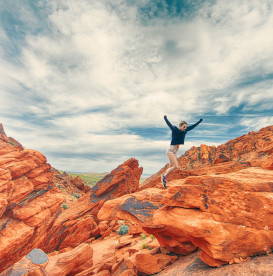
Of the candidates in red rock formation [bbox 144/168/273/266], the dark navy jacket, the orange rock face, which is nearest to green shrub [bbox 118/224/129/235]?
the orange rock face

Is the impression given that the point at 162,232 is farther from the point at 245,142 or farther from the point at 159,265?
the point at 245,142

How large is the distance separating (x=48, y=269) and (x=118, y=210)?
46.0 ft

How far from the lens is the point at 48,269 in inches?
534

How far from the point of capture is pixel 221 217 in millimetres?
9039

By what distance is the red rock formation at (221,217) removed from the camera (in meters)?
8.23

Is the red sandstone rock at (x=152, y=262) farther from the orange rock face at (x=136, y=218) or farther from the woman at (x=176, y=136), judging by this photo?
the woman at (x=176, y=136)

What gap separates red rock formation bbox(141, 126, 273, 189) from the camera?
40.2m

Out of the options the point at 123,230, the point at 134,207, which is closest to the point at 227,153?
the point at 134,207

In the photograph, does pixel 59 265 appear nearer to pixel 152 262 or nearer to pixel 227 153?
pixel 152 262

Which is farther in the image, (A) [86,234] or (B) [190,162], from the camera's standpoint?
(B) [190,162]

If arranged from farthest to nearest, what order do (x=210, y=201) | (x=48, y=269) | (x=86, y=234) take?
(x=86, y=234), (x=48, y=269), (x=210, y=201)

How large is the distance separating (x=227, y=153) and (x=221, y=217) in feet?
181

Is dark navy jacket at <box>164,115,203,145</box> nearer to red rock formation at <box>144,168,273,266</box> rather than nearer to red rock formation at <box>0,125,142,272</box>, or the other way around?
red rock formation at <box>144,168,273,266</box>

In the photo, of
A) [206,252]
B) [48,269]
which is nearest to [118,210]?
[48,269]
